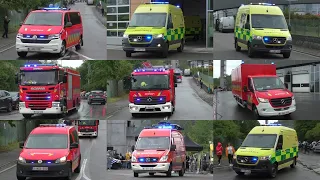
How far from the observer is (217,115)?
17.9m

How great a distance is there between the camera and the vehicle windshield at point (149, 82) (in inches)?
666

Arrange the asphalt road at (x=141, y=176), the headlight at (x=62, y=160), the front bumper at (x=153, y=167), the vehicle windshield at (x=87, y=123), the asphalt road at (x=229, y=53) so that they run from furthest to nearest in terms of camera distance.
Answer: the vehicle windshield at (x=87, y=123) < the asphalt road at (x=229, y=53) < the asphalt road at (x=141, y=176) < the front bumper at (x=153, y=167) < the headlight at (x=62, y=160)

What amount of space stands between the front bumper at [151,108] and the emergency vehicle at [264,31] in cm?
312

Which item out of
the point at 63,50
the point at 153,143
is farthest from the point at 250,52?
the point at 63,50

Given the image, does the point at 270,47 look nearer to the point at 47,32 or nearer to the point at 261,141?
the point at 261,141

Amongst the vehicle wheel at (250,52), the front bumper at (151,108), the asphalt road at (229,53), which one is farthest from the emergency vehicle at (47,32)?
the vehicle wheel at (250,52)

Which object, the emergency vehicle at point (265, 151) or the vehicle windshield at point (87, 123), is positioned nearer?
the emergency vehicle at point (265, 151)

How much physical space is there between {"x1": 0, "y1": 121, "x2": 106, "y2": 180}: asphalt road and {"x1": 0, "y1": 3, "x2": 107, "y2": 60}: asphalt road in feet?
A: 8.88

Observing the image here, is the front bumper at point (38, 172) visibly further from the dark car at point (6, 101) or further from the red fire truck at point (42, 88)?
the dark car at point (6, 101)

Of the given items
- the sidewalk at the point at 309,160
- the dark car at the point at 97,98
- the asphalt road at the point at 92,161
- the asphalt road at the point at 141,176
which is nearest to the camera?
the asphalt road at the point at 141,176

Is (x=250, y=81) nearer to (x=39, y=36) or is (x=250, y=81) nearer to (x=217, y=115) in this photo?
(x=217, y=115)

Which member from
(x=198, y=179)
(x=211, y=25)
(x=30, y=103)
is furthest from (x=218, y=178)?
(x=30, y=103)

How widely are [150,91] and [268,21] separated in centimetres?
436

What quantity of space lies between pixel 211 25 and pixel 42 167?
7841 mm
